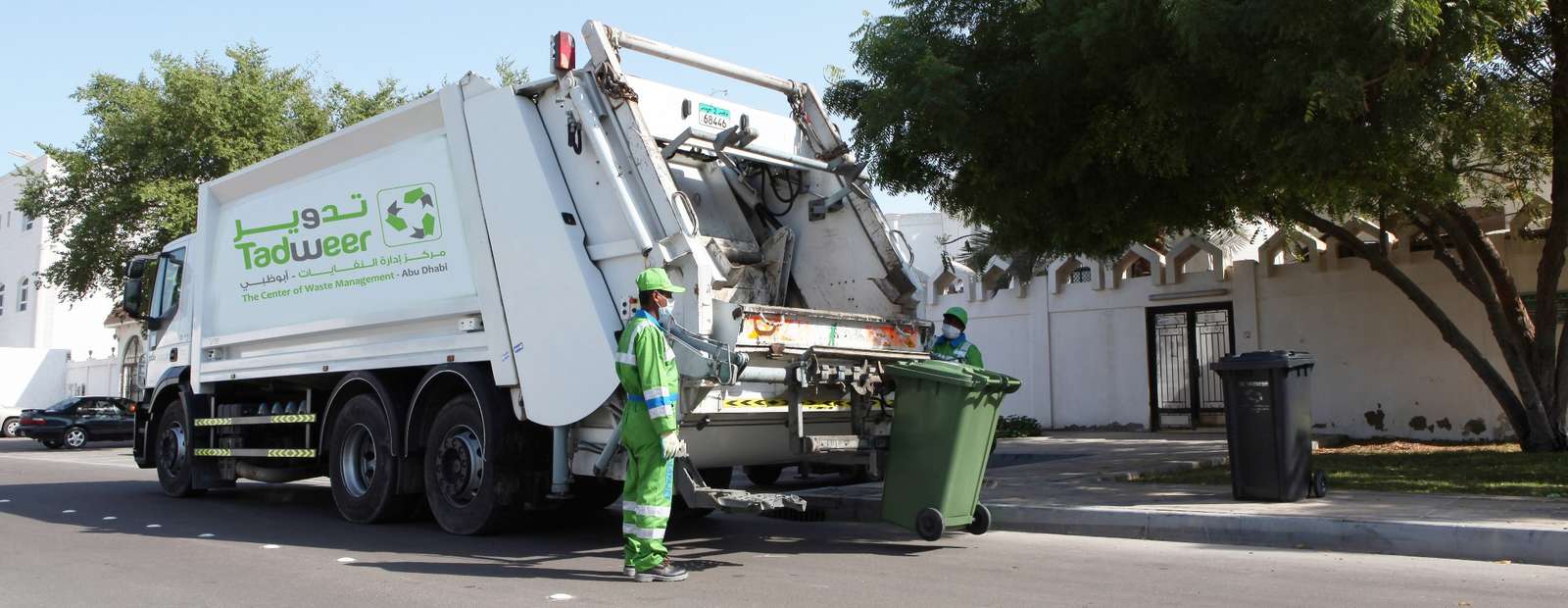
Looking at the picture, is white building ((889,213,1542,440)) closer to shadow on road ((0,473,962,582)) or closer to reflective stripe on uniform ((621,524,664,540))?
shadow on road ((0,473,962,582))

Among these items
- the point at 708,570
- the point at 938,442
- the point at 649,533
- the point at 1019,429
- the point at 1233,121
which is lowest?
the point at 708,570

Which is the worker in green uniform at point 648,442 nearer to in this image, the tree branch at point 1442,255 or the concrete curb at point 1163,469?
the concrete curb at point 1163,469

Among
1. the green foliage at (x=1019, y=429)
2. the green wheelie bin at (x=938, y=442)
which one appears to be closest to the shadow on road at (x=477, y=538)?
the green wheelie bin at (x=938, y=442)

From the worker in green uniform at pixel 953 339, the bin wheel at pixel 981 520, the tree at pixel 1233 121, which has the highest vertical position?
the tree at pixel 1233 121

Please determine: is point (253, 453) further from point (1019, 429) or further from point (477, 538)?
point (1019, 429)

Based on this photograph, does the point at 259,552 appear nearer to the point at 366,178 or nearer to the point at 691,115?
the point at 366,178

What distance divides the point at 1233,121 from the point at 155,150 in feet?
64.7

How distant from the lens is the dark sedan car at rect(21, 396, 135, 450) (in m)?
24.8

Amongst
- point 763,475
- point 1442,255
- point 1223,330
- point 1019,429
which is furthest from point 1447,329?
point 763,475

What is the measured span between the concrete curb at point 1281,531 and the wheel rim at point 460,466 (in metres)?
2.50

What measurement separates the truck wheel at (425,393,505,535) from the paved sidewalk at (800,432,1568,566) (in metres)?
2.52

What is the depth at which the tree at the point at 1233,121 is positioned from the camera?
7.84 meters

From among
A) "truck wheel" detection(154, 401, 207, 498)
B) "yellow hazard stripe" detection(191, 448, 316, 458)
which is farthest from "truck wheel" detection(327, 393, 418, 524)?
"truck wheel" detection(154, 401, 207, 498)

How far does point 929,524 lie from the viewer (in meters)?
6.82
